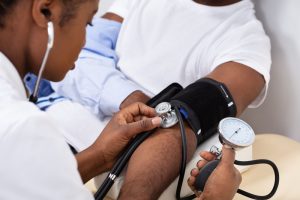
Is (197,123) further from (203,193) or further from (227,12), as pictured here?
(227,12)

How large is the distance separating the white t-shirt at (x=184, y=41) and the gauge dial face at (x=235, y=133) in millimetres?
388

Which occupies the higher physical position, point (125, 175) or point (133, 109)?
point (133, 109)

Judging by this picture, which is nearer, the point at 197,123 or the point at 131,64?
the point at 197,123

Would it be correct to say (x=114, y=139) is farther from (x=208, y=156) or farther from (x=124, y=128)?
(x=208, y=156)

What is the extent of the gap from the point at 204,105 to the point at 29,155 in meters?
0.60

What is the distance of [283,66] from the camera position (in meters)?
1.59

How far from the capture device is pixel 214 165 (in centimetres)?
100

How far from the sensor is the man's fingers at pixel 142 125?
1128 millimetres

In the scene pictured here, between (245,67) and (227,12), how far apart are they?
0.28 meters

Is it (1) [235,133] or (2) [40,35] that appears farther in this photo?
(1) [235,133]

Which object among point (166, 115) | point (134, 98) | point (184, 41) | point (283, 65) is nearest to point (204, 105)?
point (166, 115)

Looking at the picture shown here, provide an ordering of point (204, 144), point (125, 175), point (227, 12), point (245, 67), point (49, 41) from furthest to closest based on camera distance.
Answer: point (227, 12) → point (245, 67) → point (204, 144) → point (125, 175) → point (49, 41)

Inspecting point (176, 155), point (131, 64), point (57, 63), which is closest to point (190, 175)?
point (176, 155)

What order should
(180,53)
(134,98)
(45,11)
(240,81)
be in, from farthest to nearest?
(180,53), (134,98), (240,81), (45,11)
